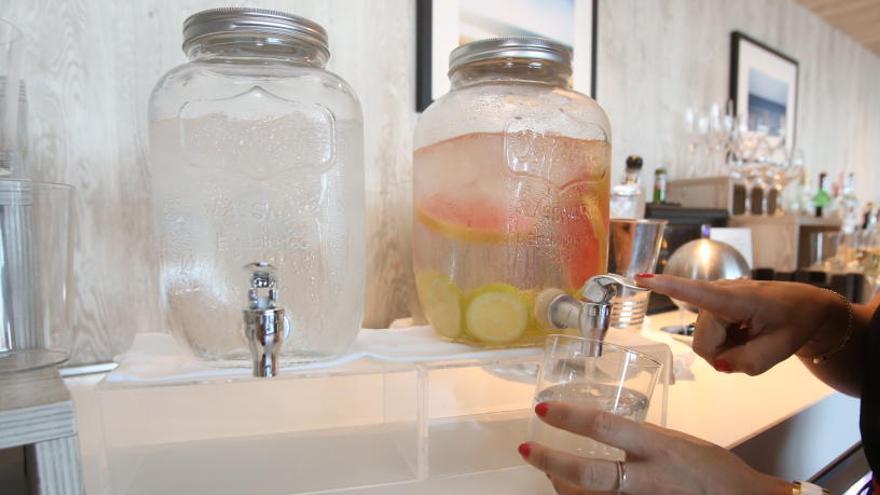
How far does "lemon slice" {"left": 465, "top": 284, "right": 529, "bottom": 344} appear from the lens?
0.56 m

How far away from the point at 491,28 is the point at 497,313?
792 mm

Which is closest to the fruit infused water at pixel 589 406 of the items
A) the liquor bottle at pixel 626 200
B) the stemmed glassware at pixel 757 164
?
the liquor bottle at pixel 626 200

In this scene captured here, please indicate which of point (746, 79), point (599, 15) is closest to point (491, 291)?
point (599, 15)

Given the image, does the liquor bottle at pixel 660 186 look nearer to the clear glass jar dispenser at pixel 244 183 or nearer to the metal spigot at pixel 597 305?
the metal spigot at pixel 597 305

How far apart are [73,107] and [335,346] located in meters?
0.54

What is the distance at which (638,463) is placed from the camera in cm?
44

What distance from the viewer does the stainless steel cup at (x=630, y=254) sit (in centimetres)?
94

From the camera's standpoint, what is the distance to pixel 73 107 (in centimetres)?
70

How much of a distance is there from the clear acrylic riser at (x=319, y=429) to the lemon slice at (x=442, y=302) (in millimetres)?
66

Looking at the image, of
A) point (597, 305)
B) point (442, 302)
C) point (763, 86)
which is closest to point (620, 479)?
point (597, 305)

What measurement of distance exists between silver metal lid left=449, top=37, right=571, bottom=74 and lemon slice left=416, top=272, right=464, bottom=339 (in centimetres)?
27

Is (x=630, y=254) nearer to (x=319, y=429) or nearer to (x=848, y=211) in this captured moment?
(x=319, y=429)

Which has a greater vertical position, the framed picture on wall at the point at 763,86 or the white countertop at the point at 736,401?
the framed picture on wall at the point at 763,86

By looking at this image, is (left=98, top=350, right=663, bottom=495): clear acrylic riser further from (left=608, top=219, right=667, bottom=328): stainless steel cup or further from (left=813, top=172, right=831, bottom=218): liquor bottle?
(left=813, top=172, right=831, bottom=218): liquor bottle
